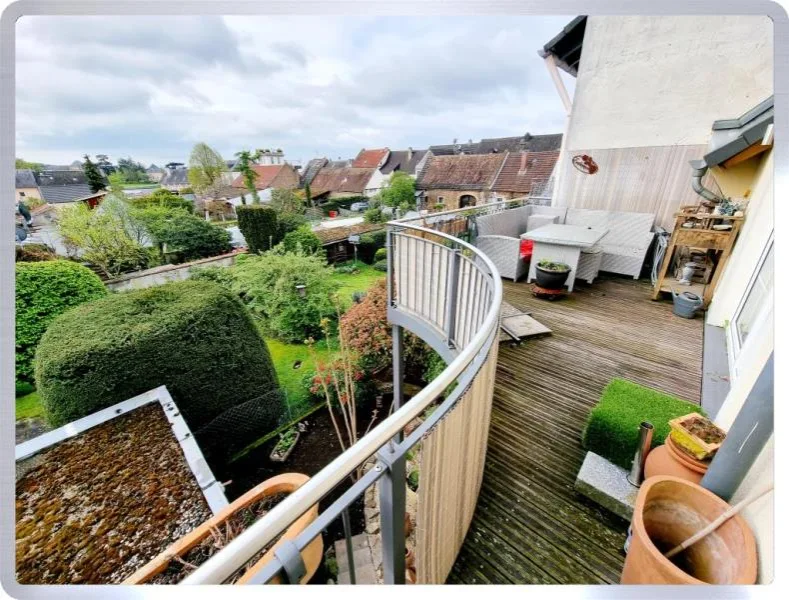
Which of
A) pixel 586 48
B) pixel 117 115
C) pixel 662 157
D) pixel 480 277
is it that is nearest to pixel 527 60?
pixel 480 277

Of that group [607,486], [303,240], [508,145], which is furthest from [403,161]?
[607,486]

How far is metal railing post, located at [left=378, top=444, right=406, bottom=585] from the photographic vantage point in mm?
808

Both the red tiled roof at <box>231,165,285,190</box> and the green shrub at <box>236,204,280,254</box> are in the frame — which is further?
the red tiled roof at <box>231,165,285,190</box>

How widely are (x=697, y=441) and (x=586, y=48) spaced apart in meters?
7.50

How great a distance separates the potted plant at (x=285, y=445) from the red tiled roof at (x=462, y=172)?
1738cm

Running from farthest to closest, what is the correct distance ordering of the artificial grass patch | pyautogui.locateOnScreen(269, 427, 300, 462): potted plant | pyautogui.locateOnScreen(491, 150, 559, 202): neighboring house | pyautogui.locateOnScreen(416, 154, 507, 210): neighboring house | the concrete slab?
pyautogui.locateOnScreen(416, 154, 507, 210): neighboring house, pyautogui.locateOnScreen(491, 150, 559, 202): neighboring house, pyautogui.locateOnScreen(269, 427, 300, 462): potted plant, the artificial grass patch, the concrete slab

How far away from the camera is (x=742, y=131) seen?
9.89 feet

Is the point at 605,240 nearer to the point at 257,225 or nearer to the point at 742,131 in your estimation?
the point at 742,131

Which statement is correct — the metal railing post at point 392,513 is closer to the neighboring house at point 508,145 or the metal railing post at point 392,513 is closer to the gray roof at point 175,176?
the neighboring house at point 508,145

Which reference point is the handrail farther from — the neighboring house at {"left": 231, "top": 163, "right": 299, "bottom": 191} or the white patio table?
the neighboring house at {"left": 231, "top": 163, "right": 299, "bottom": 191}

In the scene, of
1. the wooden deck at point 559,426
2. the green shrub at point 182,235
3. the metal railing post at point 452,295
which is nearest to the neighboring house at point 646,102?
the wooden deck at point 559,426

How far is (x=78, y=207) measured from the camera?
371 inches

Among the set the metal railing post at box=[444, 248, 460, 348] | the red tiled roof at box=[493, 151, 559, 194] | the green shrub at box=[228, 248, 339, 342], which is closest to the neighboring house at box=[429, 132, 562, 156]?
the red tiled roof at box=[493, 151, 559, 194]

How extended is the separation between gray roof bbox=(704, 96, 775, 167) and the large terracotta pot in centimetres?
280
